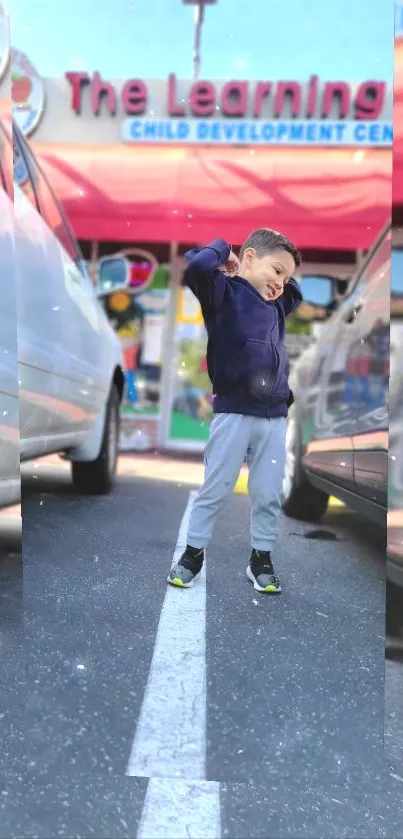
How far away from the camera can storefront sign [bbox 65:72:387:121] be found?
1.38 m

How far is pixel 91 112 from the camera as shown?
4.68 feet

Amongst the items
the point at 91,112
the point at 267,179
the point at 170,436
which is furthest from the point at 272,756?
the point at 91,112

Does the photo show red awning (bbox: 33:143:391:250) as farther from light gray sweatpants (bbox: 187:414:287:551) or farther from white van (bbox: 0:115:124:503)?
light gray sweatpants (bbox: 187:414:287:551)

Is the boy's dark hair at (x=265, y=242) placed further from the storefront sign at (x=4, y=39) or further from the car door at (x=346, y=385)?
the storefront sign at (x=4, y=39)

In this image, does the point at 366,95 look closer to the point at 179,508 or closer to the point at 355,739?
the point at 179,508

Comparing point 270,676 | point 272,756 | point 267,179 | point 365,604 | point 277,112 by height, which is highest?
point 277,112

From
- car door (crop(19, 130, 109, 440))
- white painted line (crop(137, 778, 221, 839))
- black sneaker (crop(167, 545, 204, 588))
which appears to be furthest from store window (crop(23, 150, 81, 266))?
white painted line (crop(137, 778, 221, 839))

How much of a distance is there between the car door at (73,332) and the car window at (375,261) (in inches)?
26.8

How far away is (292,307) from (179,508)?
60 cm

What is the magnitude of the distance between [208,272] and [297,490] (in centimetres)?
61

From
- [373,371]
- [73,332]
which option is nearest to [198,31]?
[73,332]

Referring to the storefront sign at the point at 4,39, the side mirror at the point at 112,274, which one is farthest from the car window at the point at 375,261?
the storefront sign at the point at 4,39

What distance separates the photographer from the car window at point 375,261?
1378 millimetres

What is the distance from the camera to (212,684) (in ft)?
4.47
